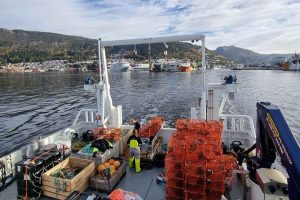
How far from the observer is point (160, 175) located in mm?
8055

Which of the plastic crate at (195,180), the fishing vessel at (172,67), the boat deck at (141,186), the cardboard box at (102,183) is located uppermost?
the fishing vessel at (172,67)

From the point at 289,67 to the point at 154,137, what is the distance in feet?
Result: 501

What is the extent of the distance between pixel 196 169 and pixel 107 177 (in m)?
2.81

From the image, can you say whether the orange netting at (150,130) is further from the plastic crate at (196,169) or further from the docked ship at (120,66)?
the docked ship at (120,66)

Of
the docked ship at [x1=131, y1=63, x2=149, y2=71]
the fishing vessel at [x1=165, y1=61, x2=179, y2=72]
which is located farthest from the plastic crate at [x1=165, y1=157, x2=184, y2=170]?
the docked ship at [x1=131, y1=63, x2=149, y2=71]

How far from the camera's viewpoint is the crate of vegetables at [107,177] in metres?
7.34

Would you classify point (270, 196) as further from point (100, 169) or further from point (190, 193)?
point (100, 169)

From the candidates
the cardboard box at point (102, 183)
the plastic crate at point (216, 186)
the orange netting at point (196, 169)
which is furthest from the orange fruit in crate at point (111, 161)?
the plastic crate at point (216, 186)

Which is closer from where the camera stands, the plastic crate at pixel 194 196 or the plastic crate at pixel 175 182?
the plastic crate at pixel 194 196

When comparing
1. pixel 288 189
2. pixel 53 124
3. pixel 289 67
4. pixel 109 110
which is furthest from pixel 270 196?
pixel 289 67

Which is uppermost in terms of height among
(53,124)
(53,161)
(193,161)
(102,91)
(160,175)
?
(102,91)

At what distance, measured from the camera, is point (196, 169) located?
6.00 meters

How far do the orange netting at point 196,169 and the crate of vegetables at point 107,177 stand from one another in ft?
6.35

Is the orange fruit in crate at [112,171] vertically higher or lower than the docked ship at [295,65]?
lower
